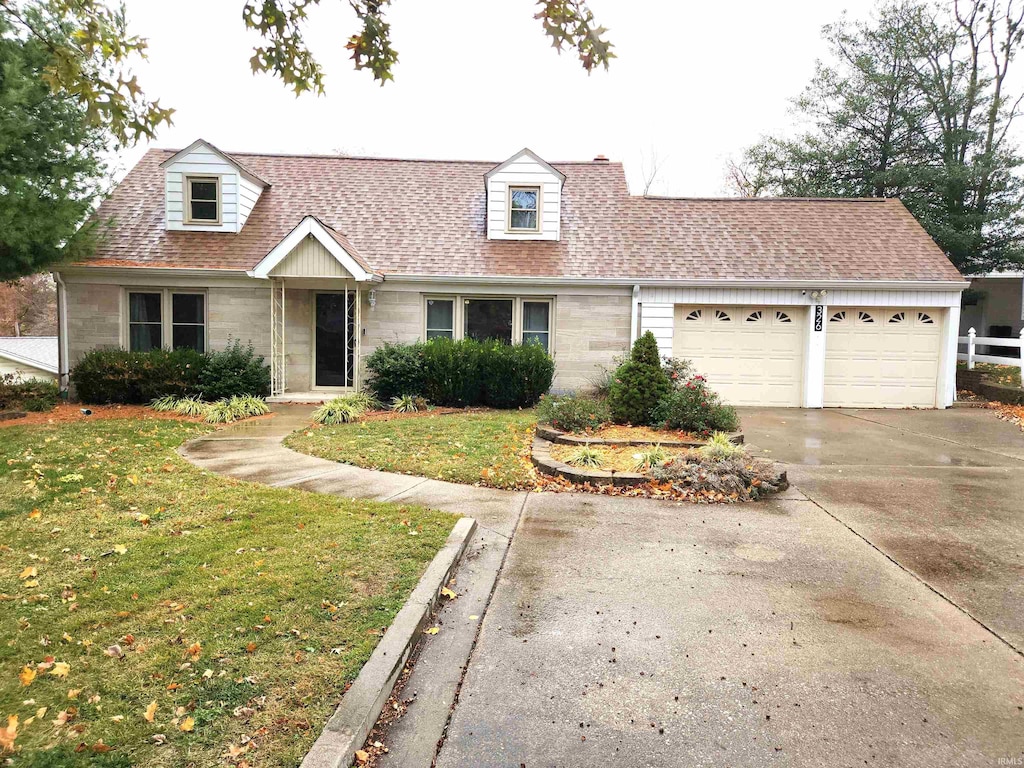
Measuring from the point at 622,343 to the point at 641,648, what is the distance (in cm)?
1096

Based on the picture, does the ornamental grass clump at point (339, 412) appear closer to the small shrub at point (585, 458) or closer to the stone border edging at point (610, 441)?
the stone border edging at point (610, 441)

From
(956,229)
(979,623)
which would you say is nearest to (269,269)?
(979,623)

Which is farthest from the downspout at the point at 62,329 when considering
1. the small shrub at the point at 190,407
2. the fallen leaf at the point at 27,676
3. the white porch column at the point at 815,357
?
the white porch column at the point at 815,357

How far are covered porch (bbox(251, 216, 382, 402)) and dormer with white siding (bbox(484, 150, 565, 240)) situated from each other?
10.8ft

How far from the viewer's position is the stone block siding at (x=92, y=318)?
45.0ft

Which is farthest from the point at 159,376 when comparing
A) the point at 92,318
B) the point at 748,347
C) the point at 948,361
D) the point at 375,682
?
the point at 948,361

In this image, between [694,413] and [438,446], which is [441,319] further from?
[694,413]

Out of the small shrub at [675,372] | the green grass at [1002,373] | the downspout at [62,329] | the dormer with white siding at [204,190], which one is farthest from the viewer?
the green grass at [1002,373]

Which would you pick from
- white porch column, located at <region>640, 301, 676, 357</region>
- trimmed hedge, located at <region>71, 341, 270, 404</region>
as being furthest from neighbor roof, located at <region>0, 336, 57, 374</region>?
white porch column, located at <region>640, 301, 676, 357</region>

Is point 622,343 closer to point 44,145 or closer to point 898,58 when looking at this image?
point 44,145

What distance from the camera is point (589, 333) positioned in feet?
46.6

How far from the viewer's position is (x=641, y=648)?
11.8ft

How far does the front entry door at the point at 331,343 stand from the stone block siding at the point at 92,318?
13.2 feet

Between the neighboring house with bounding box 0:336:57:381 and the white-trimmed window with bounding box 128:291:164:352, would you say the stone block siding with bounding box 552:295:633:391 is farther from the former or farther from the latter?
the neighboring house with bounding box 0:336:57:381
